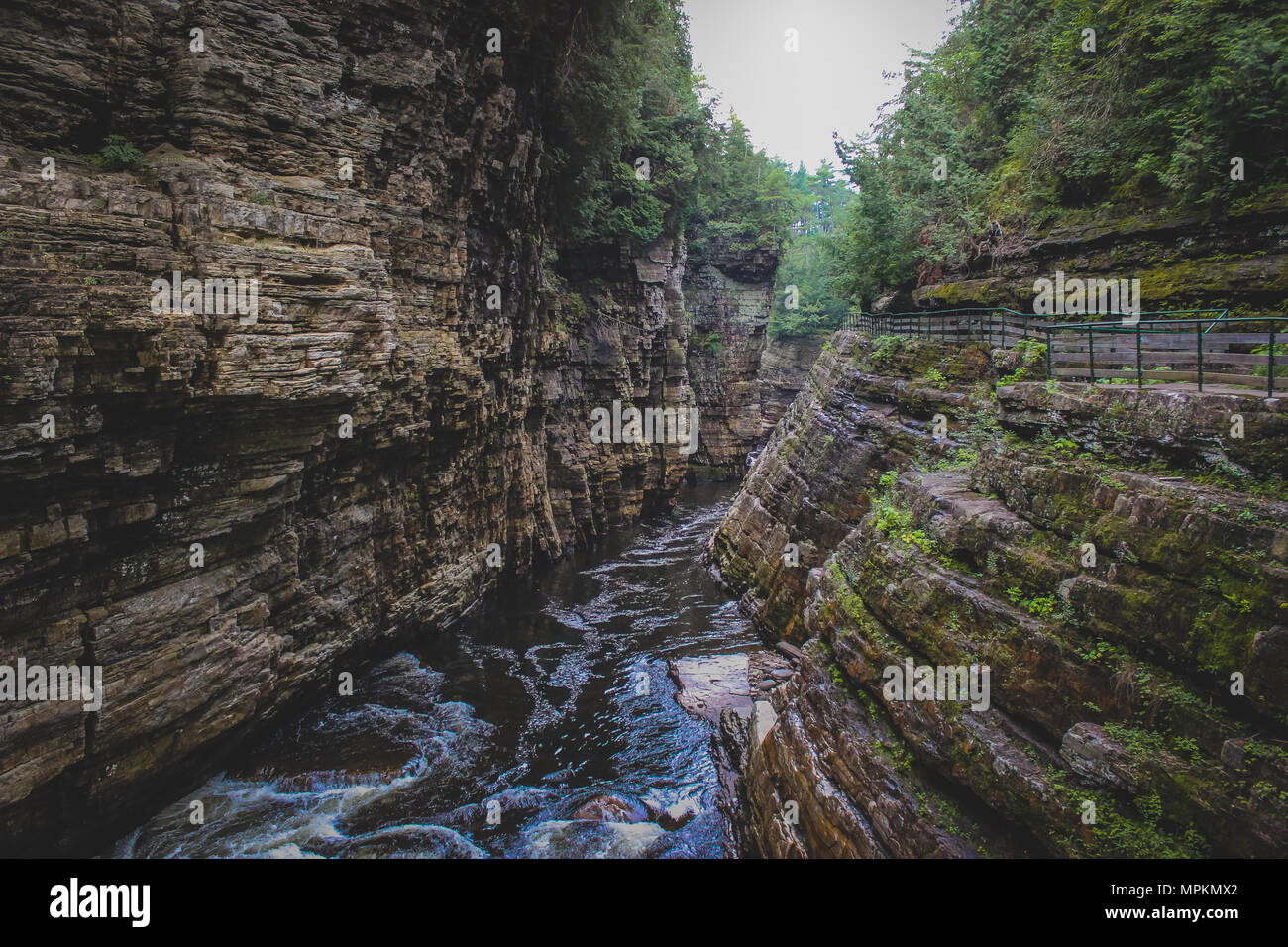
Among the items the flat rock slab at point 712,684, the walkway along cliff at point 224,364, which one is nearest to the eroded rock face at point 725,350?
the walkway along cliff at point 224,364

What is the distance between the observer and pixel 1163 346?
8.49 m

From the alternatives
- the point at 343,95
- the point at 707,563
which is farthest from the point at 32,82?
the point at 707,563

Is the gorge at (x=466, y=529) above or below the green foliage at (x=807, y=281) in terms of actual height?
below

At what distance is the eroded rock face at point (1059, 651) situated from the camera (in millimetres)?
5508

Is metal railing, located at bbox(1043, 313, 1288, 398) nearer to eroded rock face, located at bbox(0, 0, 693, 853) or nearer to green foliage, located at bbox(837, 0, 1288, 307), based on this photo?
green foliage, located at bbox(837, 0, 1288, 307)

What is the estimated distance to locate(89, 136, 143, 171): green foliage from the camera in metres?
9.45

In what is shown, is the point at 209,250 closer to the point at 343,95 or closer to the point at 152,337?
the point at 152,337

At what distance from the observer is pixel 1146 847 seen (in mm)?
5445

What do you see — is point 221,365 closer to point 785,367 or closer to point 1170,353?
point 1170,353

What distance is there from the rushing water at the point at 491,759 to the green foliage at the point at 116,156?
32.9 feet

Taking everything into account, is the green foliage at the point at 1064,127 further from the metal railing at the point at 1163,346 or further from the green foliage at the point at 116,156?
the green foliage at the point at 116,156

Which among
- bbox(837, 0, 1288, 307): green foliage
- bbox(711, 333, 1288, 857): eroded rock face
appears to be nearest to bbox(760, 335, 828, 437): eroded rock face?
bbox(837, 0, 1288, 307): green foliage

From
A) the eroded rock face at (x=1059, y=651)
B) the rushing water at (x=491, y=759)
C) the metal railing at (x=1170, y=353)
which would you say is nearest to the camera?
the eroded rock face at (x=1059, y=651)

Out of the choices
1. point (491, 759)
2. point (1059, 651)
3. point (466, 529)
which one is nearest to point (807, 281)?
point (466, 529)
